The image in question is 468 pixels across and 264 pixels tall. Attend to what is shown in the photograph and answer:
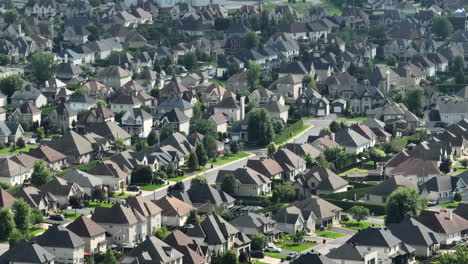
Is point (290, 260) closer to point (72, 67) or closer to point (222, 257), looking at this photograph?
point (222, 257)

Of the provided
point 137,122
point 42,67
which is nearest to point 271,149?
point 137,122

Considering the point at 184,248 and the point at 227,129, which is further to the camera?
the point at 227,129

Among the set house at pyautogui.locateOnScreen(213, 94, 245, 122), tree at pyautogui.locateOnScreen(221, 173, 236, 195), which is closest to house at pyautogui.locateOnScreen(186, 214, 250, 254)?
tree at pyautogui.locateOnScreen(221, 173, 236, 195)

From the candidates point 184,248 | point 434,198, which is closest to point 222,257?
point 184,248

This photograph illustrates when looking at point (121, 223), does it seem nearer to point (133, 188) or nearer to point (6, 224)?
point (6, 224)

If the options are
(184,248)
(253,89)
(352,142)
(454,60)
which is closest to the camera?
(184,248)

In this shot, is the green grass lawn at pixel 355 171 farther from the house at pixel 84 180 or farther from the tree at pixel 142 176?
the house at pixel 84 180
